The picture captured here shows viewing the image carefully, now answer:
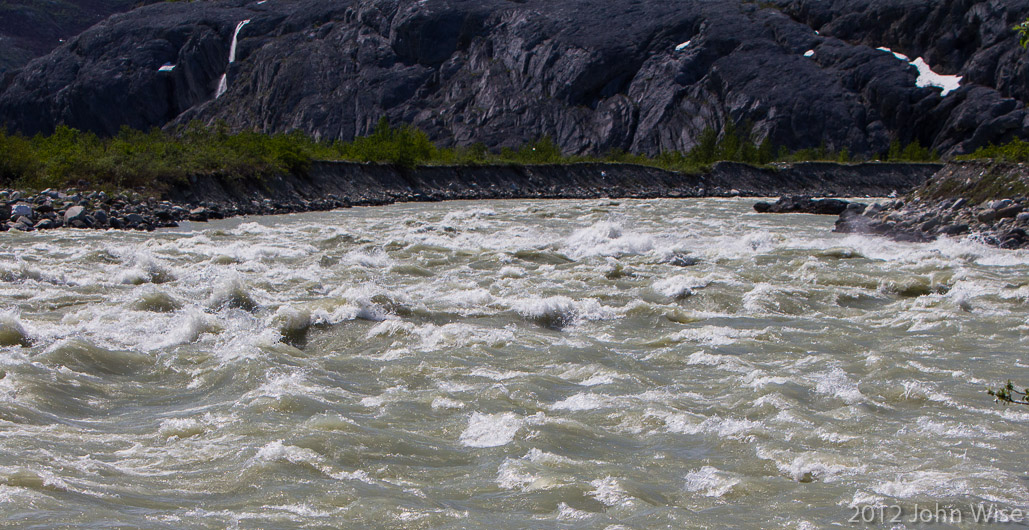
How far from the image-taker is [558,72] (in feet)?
438

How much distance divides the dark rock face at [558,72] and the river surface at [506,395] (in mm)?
110087

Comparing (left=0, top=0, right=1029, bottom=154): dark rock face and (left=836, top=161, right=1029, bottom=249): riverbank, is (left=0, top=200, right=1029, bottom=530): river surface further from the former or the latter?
(left=0, top=0, right=1029, bottom=154): dark rock face

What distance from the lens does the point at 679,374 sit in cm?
1016

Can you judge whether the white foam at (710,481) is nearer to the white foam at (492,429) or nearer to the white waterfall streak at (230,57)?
the white foam at (492,429)

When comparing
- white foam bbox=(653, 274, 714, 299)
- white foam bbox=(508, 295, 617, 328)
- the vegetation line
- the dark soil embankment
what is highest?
white foam bbox=(508, 295, 617, 328)

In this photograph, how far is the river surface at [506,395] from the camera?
6.17 meters

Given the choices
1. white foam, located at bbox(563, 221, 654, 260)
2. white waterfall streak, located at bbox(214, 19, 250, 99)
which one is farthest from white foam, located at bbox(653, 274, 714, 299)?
white waterfall streak, located at bbox(214, 19, 250, 99)

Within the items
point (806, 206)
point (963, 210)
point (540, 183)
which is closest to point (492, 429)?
point (963, 210)

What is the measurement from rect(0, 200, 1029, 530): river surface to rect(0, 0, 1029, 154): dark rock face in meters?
110

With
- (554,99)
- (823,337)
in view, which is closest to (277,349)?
(823,337)

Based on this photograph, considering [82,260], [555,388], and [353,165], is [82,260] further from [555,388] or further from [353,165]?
[353,165]

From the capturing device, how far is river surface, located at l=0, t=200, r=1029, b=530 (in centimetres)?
617

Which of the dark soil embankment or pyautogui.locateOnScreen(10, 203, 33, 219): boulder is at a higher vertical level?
pyautogui.locateOnScreen(10, 203, 33, 219): boulder

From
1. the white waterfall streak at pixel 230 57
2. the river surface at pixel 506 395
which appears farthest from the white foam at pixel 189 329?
the white waterfall streak at pixel 230 57
